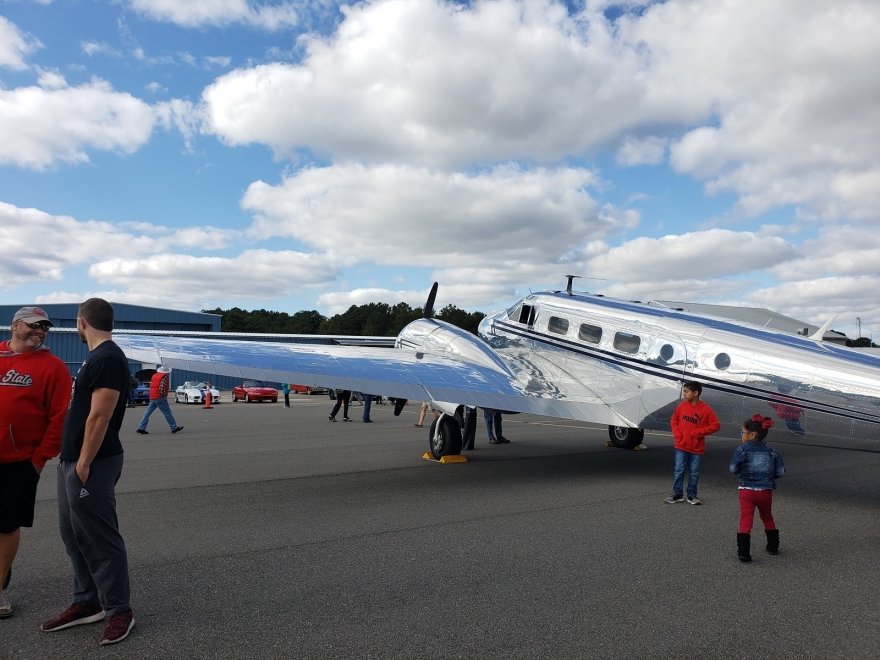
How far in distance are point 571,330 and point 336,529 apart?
22.8 feet

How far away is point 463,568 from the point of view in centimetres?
588

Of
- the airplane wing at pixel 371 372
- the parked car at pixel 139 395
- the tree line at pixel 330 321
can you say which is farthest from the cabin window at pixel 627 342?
the tree line at pixel 330 321

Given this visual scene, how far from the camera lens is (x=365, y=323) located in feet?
320

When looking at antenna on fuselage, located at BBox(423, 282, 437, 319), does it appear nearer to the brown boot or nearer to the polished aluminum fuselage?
the polished aluminum fuselage

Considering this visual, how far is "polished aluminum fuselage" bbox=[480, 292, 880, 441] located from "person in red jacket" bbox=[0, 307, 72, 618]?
27.1 ft

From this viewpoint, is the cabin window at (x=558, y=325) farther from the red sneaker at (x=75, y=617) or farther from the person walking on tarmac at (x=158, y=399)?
the person walking on tarmac at (x=158, y=399)

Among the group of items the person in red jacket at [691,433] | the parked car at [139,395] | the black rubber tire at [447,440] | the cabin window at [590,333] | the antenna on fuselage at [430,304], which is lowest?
the parked car at [139,395]

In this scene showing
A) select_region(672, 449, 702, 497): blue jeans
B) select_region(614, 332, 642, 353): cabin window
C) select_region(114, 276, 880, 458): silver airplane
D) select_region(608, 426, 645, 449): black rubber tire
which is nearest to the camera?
select_region(114, 276, 880, 458): silver airplane

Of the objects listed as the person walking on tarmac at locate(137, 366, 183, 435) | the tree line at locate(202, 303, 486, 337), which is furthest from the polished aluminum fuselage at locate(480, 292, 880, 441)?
the tree line at locate(202, 303, 486, 337)

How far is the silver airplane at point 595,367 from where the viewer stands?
8.55 m

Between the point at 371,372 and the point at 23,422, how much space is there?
6330 mm

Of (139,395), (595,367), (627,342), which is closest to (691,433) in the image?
(627,342)

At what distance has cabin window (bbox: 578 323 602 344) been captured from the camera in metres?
11.9

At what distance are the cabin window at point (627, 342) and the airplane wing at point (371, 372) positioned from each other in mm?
996
